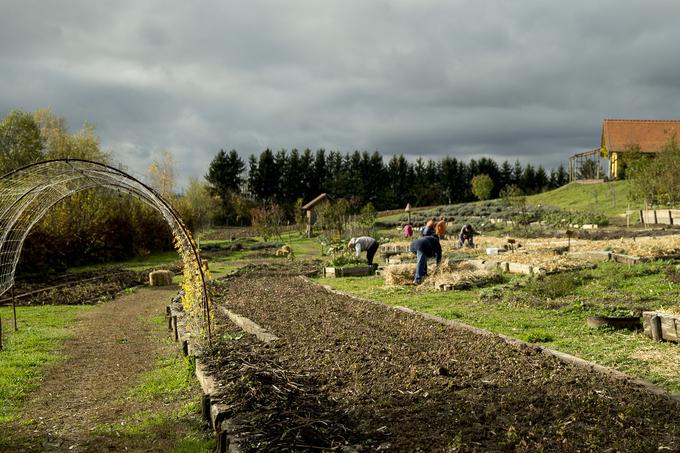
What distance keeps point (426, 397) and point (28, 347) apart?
7.19 meters

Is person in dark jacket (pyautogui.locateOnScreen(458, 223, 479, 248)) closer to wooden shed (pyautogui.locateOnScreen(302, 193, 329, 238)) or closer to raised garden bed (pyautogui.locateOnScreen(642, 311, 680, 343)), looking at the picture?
raised garden bed (pyautogui.locateOnScreen(642, 311, 680, 343))

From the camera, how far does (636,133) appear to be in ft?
157

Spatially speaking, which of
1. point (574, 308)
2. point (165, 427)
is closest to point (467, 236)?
point (574, 308)

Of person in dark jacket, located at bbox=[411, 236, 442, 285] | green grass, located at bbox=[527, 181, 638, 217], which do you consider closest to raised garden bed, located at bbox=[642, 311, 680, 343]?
person in dark jacket, located at bbox=[411, 236, 442, 285]

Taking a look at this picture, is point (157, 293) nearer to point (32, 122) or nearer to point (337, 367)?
point (337, 367)

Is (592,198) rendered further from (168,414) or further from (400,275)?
(168,414)

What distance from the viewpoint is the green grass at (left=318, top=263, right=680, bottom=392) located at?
6.33 m

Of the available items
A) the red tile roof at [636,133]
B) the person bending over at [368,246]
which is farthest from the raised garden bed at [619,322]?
the red tile roof at [636,133]

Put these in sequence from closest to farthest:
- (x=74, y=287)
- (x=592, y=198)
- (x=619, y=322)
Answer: (x=619, y=322), (x=74, y=287), (x=592, y=198)

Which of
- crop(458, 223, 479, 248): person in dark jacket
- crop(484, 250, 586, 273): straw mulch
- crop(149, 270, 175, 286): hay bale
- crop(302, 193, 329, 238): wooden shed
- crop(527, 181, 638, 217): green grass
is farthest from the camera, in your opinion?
crop(302, 193, 329, 238): wooden shed

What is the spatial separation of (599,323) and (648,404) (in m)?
3.13

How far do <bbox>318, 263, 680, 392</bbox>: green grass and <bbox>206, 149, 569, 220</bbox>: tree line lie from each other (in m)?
51.0

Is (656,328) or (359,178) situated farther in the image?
(359,178)

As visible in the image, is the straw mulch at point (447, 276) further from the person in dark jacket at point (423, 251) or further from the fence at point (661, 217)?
the fence at point (661, 217)
